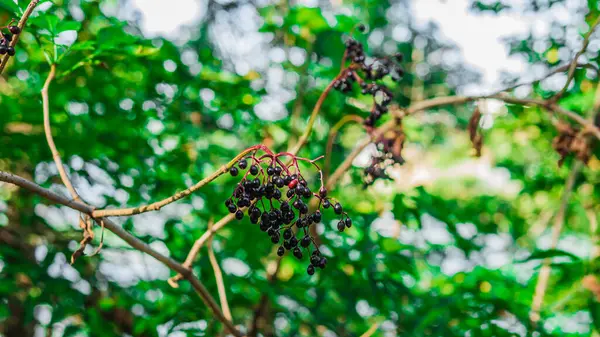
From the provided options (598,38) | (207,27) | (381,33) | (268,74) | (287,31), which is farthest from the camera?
(381,33)

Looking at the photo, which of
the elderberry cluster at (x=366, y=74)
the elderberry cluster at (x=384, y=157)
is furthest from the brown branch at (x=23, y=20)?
the elderberry cluster at (x=384, y=157)

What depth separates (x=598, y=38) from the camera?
303 centimetres

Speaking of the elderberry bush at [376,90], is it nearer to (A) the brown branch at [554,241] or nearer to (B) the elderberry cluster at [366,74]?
(B) the elderberry cluster at [366,74]

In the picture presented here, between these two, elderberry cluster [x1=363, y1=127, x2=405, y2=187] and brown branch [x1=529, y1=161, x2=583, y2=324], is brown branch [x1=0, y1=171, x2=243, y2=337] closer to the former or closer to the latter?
elderberry cluster [x1=363, y1=127, x2=405, y2=187]

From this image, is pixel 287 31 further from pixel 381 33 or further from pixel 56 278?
pixel 381 33

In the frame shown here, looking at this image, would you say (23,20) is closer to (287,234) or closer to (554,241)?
(287,234)

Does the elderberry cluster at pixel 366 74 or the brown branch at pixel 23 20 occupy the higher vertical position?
the elderberry cluster at pixel 366 74

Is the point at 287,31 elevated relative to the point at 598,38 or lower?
lower

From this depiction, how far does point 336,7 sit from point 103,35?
304 cm

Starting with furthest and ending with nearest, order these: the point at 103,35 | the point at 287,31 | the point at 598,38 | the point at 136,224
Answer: the point at 136,224
the point at 287,31
the point at 598,38
the point at 103,35

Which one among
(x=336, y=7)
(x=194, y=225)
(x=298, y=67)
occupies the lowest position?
(x=194, y=225)

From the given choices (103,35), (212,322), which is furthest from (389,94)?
(212,322)

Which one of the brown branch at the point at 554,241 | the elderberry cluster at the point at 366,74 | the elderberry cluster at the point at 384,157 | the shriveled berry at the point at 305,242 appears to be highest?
the brown branch at the point at 554,241

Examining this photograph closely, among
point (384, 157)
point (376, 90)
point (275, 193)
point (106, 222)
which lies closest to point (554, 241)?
point (384, 157)
